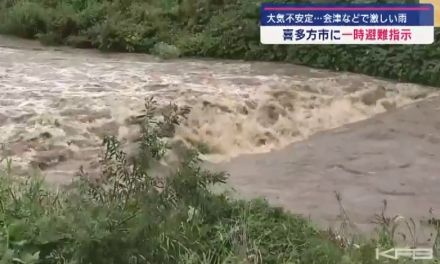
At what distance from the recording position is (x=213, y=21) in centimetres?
1102

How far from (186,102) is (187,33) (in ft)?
12.6

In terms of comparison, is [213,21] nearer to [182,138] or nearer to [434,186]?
[182,138]

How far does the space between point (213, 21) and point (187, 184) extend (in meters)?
7.47

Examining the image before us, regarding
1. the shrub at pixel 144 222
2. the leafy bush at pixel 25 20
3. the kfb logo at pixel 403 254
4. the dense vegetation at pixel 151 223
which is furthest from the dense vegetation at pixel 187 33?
the kfb logo at pixel 403 254

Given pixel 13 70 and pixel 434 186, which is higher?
pixel 13 70

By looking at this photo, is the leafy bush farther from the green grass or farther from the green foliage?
the green grass

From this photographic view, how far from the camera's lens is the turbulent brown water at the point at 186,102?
6629 mm

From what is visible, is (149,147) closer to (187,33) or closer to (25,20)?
(187,33)

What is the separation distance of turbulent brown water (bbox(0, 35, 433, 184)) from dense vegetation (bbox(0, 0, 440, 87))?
29 cm

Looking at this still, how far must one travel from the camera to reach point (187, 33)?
11.3 metres

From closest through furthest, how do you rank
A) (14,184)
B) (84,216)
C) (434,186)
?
(84,216)
(14,184)
(434,186)

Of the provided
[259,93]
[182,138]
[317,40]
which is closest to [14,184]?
[182,138]

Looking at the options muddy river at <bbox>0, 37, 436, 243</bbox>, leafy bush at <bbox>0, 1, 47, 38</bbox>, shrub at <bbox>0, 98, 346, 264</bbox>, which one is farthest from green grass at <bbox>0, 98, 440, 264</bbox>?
leafy bush at <bbox>0, 1, 47, 38</bbox>

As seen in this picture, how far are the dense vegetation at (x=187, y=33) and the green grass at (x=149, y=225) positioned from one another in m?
5.33
